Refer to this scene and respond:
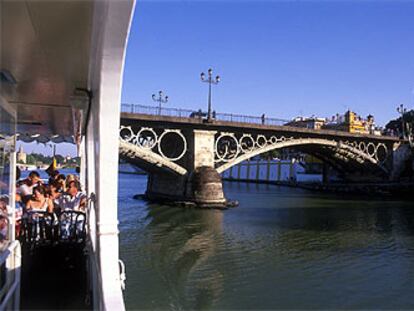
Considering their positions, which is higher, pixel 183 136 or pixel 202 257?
pixel 183 136

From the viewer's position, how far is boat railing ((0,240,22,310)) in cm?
318

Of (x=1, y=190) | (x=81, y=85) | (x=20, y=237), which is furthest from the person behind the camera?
(x=20, y=237)

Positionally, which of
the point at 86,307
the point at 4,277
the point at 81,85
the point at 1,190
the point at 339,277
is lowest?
the point at 339,277

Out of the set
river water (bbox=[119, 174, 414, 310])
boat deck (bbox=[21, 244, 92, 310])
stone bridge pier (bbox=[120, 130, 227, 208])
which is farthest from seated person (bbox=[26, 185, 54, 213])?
stone bridge pier (bbox=[120, 130, 227, 208])

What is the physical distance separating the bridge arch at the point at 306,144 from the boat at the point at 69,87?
2098cm

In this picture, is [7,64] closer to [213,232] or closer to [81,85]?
[81,85]

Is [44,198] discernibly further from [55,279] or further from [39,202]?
[55,279]

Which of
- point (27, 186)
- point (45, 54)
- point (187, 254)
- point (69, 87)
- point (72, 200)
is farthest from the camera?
point (187, 254)

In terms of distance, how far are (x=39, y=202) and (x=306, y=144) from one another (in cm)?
2596

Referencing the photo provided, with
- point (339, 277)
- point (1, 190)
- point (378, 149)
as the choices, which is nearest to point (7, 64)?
point (1, 190)

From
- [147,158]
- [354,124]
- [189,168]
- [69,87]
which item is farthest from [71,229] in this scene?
[354,124]

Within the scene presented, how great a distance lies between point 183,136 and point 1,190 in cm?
2082

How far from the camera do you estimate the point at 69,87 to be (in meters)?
3.61

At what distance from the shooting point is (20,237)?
4.78m
